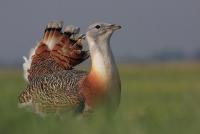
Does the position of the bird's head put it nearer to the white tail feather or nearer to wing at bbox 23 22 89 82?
wing at bbox 23 22 89 82

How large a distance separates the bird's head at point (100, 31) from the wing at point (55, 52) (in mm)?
532

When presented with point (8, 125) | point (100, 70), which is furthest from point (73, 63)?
point (8, 125)

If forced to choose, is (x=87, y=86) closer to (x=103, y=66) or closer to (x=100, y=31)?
(x=103, y=66)

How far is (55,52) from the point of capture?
→ 634 centimetres

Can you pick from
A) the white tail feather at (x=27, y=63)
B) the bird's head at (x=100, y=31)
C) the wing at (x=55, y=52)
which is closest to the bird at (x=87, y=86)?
the bird's head at (x=100, y=31)

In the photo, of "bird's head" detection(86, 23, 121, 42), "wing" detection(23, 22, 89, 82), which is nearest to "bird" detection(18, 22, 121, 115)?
"bird's head" detection(86, 23, 121, 42)

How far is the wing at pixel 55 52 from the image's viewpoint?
6090 mm

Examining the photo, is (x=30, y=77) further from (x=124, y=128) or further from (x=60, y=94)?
(x=124, y=128)

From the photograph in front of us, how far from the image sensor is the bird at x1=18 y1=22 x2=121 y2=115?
184 inches

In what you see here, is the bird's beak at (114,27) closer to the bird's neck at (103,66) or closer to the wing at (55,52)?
the bird's neck at (103,66)

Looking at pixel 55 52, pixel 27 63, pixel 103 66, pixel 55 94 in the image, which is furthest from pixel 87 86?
pixel 27 63

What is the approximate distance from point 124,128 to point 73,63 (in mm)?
3654

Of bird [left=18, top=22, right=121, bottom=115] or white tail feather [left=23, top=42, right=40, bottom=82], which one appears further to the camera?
white tail feather [left=23, top=42, right=40, bottom=82]

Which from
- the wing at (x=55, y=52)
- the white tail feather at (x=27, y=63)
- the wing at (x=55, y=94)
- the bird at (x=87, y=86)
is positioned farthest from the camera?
the white tail feather at (x=27, y=63)
